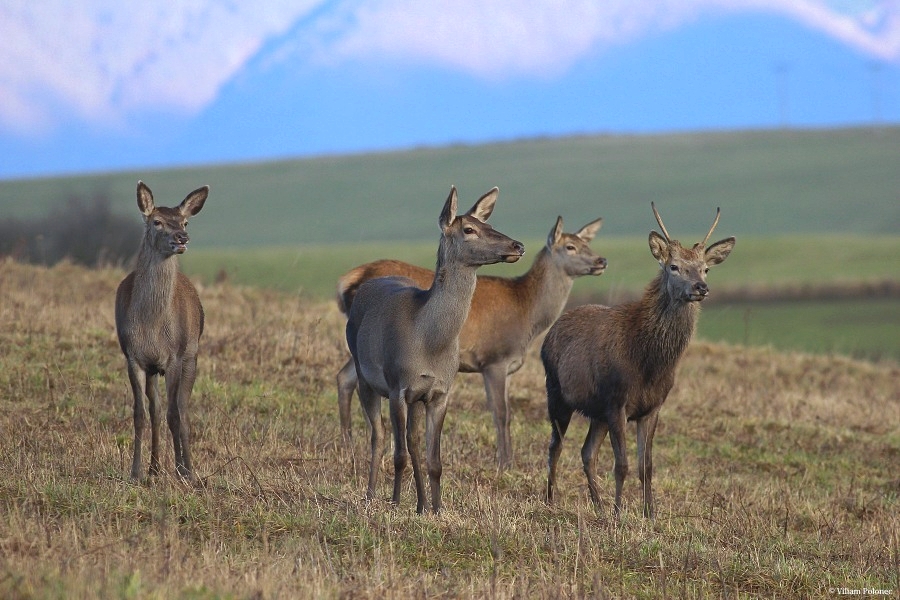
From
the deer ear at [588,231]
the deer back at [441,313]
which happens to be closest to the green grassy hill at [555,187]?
the deer ear at [588,231]

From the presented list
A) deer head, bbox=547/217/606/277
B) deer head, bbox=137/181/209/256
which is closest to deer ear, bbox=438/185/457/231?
deer head, bbox=137/181/209/256

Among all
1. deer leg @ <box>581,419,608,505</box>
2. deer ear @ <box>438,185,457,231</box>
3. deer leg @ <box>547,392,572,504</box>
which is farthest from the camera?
deer leg @ <box>547,392,572,504</box>

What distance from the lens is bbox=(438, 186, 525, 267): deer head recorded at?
930cm

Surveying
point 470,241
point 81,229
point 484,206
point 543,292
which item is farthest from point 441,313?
point 81,229

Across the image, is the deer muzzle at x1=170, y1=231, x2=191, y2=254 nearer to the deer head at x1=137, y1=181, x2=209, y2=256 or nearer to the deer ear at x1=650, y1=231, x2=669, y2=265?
the deer head at x1=137, y1=181, x2=209, y2=256

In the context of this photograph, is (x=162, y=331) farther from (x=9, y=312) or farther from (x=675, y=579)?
(x=9, y=312)

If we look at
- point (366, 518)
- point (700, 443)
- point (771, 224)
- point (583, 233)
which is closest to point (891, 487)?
point (700, 443)

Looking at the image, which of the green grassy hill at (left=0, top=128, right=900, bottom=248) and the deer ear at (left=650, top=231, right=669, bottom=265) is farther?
the green grassy hill at (left=0, top=128, right=900, bottom=248)

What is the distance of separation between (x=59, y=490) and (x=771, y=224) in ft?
213

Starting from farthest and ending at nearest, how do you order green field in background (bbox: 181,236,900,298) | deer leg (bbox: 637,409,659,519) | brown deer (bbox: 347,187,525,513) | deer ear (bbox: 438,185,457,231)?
green field in background (bbox: 181,236,900,298), deer leg (bbox: 637,409,659,519), deer ear (bbox: 438,185,457,231), brown deer (bbox: 347,187,525,513)

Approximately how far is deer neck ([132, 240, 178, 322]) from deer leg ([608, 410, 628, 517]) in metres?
3.77

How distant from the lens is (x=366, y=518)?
26.6 ft

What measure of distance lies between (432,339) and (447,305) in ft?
0.94

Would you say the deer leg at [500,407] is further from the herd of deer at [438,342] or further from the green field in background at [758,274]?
the green field in background at [758,274]
